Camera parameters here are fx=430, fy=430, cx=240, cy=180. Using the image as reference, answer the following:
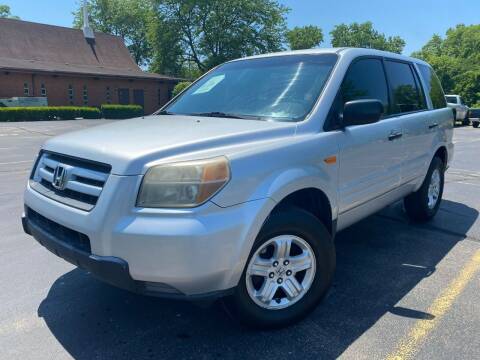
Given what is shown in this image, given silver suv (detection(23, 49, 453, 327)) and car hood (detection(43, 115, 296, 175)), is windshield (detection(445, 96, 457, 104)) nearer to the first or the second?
silver suv (detection(23, 49, 453, 327))

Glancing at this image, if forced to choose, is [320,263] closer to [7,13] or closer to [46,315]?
[46,315]

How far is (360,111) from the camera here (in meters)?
3.18

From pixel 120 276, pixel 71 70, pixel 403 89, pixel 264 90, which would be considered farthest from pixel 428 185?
pixel 71 70

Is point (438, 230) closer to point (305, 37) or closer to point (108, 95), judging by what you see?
point (108, 95)

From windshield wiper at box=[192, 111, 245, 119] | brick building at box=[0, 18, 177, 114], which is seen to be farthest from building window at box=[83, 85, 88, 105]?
windshield wiper at box=[192, 111, 245, 119]

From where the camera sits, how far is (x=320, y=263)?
309 centimetres

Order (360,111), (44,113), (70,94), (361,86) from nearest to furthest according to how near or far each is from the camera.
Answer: (360,111)
(361,86)
(44,113)
(70,94)

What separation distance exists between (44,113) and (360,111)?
29.1 metres

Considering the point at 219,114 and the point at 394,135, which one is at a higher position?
the point at 219,114

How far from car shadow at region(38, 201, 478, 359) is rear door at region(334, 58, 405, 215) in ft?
2.31

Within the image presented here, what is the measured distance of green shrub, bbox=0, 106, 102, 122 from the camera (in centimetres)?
2658

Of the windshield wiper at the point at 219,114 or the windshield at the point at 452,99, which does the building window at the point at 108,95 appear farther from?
the windshield wiper at the point at 219,114

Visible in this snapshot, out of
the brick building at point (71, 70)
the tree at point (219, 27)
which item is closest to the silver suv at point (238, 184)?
the brick building at point (71, 70)

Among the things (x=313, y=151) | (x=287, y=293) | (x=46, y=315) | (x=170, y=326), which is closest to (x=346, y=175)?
(x=313, y=151)
